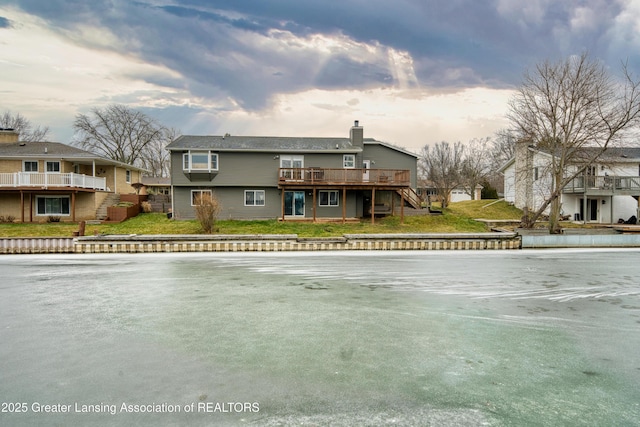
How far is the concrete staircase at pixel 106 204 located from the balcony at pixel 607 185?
112ft

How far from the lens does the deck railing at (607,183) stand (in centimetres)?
2977

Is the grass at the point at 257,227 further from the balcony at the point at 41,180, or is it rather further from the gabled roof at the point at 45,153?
the gabled roof at the point at 45,153

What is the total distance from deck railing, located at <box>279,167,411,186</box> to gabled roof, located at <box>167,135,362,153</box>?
203 centimetres

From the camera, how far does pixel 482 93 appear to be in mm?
29297

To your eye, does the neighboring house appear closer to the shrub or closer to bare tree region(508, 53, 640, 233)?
bare tree region(508, 53, 640, 233)

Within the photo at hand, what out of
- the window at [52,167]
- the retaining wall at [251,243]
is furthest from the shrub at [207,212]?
the window at [52,167]

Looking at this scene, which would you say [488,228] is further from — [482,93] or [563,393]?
[563,393]

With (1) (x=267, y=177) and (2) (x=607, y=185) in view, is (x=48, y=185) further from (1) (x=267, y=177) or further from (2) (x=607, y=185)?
(2) (x=607, y=185)

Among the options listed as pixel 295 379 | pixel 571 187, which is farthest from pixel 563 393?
pixel 571 187

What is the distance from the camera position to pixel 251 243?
19.0 m

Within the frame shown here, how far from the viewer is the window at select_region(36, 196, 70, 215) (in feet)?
92.8

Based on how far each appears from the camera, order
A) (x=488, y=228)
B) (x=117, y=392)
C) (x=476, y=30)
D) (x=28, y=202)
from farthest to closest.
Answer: (x=28, y=202) → (x=488, y=228) → (x=476, y=30) → (x=117, y=392)

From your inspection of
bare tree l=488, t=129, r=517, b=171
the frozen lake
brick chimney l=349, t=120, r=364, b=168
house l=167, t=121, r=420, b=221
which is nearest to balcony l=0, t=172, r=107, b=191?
house l=167, t=121, r=420, b=221

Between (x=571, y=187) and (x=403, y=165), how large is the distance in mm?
13186
